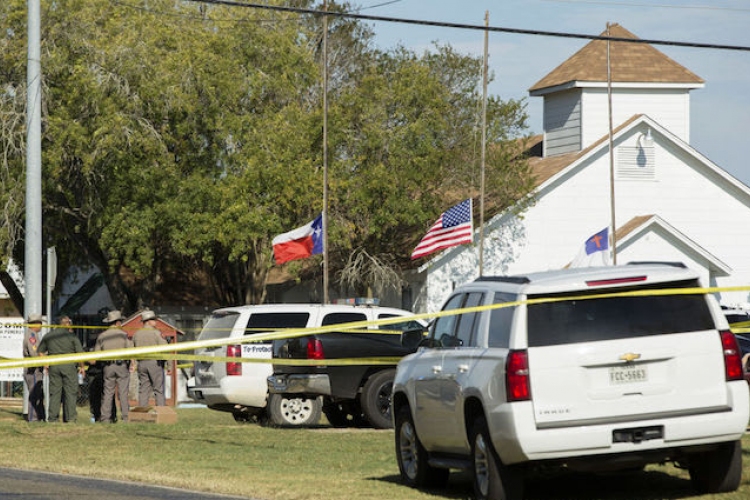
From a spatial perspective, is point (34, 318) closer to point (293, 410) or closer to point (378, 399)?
point (293, 410)

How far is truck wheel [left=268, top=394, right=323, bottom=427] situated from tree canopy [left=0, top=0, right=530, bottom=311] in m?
17.2

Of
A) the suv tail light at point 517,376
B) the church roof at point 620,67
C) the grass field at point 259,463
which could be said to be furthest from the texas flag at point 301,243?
the suv tail light at point 517,376

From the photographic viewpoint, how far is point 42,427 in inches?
818

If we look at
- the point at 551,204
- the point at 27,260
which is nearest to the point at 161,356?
the point at 27,260

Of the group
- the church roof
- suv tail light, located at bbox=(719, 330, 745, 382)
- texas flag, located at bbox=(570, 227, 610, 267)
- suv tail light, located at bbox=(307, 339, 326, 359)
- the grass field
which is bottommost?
the grass field

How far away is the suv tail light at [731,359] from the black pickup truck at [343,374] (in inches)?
392

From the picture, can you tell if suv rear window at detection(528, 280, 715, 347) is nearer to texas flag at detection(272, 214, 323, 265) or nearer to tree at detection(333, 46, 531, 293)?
texas flag at detection(272, 214, 323, 265)

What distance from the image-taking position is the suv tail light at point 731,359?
10781 mm

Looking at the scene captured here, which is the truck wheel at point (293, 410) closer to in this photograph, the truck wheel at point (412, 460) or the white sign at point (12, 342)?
the truck wheel at point (412, 460)

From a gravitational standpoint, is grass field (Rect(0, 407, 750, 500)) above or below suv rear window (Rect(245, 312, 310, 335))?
below

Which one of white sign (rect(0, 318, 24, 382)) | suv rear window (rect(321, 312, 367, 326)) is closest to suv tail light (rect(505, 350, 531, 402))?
suv rear window (rect(321, 312, 367, 326))

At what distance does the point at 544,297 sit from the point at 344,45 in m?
59.6

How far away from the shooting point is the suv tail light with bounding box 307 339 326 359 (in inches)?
810

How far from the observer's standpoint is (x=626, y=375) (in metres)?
10.6
